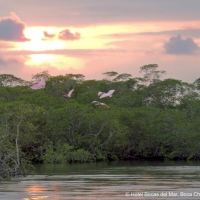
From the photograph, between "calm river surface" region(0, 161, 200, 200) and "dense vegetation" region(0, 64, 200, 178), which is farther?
"dense vegetation" region(0, 64, 200, 178)

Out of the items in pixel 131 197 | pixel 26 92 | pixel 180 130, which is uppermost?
pixel 26 92

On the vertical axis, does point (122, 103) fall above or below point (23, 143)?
above

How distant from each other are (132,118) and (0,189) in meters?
35.6

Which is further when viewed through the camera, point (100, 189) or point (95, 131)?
point (95, 131)

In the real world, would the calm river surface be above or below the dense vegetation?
below

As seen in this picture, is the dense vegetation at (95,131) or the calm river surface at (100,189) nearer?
the calm river surface at (100,189)

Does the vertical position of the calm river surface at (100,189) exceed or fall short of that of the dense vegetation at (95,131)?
it falls short

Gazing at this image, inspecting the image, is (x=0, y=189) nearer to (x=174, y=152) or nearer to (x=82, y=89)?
(x=174, y=152)

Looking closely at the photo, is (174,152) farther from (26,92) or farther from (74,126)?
(26,92)

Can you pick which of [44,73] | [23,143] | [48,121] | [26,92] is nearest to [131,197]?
[23,143]

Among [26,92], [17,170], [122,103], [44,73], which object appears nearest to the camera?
[17,170]

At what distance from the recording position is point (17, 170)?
27.6m

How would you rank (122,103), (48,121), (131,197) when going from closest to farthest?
1. (131,197)
2. (48,121)
3. (122,103)

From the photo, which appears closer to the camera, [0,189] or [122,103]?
[0,189]
